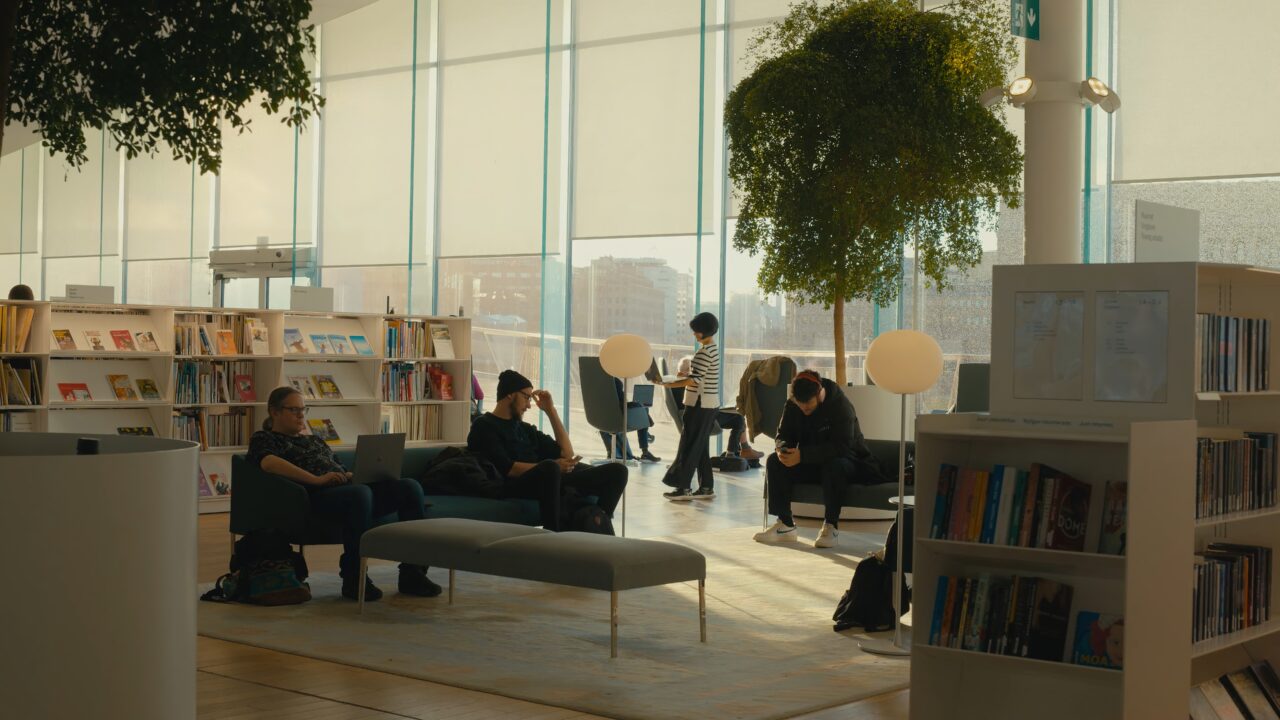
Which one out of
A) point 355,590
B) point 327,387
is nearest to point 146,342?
point 327,387

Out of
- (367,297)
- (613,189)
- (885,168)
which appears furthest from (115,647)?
(367,297)

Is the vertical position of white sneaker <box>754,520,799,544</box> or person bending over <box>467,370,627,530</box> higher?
person bending over <box>467,370,627,530</box>

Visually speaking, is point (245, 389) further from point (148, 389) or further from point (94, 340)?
point (94, 340)

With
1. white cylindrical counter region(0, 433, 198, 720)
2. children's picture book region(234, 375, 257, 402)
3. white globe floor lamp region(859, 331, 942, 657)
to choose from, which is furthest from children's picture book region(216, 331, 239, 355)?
white cylindrical counter region(0, 433, 198, 720)

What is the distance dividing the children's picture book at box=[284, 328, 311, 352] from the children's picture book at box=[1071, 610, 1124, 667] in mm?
7096

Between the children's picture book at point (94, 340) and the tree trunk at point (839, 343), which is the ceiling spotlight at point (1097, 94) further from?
the children's picture book at point (94, 340)

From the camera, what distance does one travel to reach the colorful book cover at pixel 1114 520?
3871 millimetres

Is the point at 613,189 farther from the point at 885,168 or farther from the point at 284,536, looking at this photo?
the point at 284,536

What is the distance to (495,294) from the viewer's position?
1477 cm

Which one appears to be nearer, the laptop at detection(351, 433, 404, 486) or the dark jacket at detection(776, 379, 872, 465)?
the laptop at detection(351, 433, 404, 486)

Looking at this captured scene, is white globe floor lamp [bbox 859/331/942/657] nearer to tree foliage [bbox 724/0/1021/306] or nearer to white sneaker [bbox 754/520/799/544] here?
white sneaker [bbox 754/520/799/544]

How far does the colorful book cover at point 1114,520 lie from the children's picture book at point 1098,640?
0.21m

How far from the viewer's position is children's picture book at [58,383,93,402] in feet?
28.7

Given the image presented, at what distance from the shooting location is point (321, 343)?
10094 millimetres
